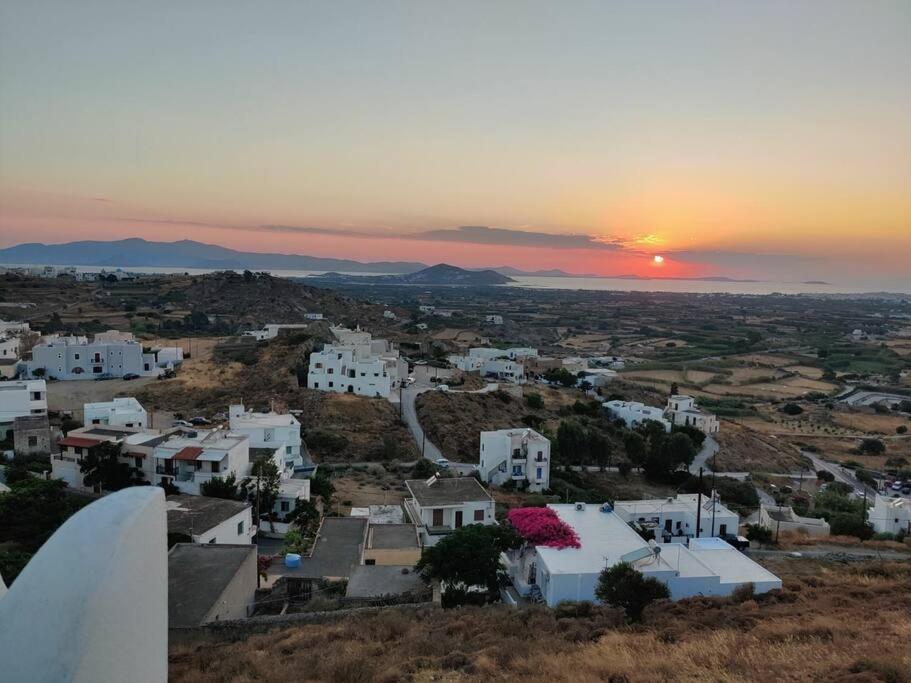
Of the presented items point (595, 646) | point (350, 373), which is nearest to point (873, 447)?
point (350, 373)

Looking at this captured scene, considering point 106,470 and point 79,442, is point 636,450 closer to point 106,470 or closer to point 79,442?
point 106,470

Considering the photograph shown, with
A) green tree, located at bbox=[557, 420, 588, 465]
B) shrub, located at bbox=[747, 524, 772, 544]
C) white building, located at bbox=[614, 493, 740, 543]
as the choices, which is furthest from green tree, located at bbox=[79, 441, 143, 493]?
green tree, located at bbox=[557, 420, 588, 465]

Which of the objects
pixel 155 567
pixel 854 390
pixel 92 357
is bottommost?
pixel 854 390

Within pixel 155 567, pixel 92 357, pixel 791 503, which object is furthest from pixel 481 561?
pixel 92 357

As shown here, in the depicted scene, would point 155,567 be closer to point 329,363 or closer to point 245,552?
point 245,552

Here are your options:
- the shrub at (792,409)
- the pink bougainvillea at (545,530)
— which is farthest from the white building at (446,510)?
the shrub at (792,409)

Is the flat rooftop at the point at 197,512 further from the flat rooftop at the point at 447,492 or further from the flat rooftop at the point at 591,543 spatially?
the flat rooftop at the point at 591,543

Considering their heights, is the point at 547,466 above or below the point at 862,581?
below
